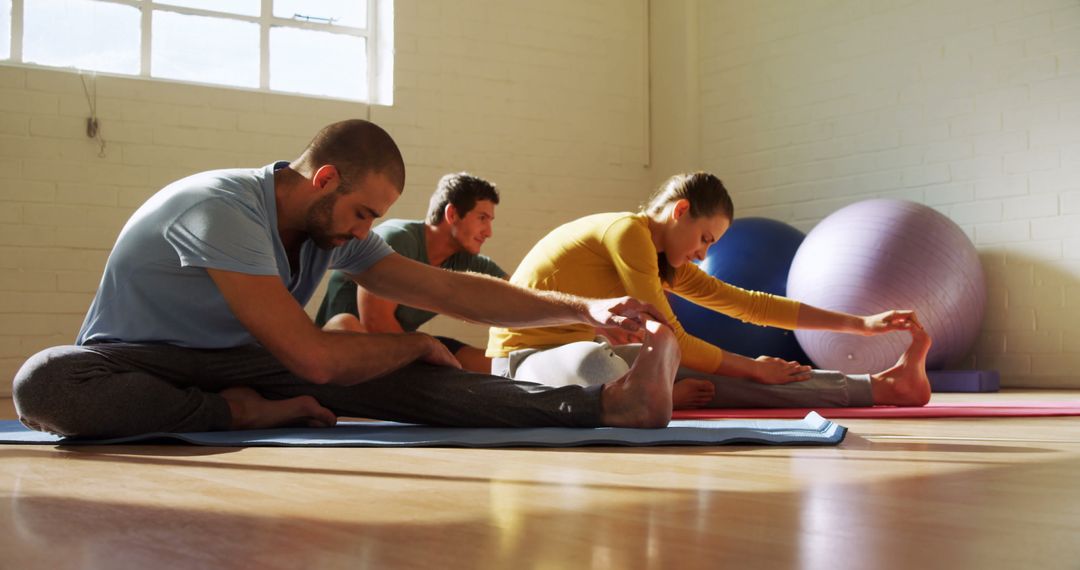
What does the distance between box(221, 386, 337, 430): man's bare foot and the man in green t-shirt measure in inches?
A: 51.9

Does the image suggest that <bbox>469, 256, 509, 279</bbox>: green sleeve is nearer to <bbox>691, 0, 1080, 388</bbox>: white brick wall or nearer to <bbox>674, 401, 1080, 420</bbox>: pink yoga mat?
<bbox>674, 401, 1080, 420</bbox>: pink yoga mat

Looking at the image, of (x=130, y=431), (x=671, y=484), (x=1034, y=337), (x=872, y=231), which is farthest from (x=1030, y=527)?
(x=1034, y=337)

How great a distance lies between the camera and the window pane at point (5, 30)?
218 inches

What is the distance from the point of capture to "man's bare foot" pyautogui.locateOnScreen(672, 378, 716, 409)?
3361mm

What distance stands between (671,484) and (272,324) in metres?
0.95

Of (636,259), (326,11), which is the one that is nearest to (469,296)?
(636,259)

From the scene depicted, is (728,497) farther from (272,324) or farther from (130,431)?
(130,431)

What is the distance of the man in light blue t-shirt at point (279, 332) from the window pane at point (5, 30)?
3845 millimetres

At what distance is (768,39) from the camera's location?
6789 millimetres

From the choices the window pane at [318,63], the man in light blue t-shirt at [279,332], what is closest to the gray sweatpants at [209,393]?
the man in light blue t-shirt at [279,332]

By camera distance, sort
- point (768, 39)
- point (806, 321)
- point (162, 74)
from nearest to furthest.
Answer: point (806, 321) → point (162, 74) → point (768, 39)

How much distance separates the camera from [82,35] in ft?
18.9

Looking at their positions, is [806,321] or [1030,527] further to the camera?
[806,321]

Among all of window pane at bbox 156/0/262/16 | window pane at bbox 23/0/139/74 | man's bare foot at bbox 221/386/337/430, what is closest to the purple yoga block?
man's bare foot at bbox 221/386/337/430
